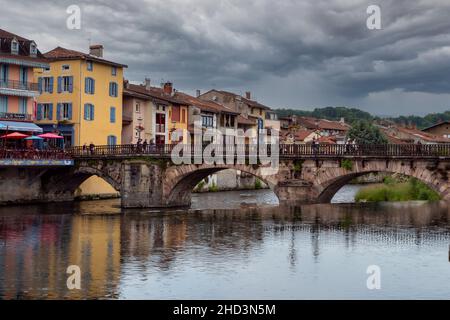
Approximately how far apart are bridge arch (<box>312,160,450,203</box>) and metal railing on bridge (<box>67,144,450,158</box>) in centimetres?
81

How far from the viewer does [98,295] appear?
88.3ft

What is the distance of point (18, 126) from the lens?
2680 inches

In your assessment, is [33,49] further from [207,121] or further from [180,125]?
[207,121]

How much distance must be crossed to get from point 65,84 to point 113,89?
20.3ft

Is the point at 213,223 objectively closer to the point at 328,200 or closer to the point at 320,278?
the point at 328,200

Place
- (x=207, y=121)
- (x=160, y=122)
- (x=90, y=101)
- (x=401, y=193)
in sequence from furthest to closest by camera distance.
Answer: (x=207, y=121), (x=160, y=122), (x=90, y=101), (x=401, y=193)

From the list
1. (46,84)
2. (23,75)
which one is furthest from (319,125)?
(23,75)

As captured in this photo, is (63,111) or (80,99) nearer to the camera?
(80,99)

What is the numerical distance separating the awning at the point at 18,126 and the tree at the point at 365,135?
65.2 m

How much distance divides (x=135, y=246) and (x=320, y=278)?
13130mm

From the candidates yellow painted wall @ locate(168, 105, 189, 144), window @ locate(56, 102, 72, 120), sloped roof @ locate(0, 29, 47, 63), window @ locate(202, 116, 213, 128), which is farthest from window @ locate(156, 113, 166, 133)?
sloped roof @ locate(0, 29, 47, 63)

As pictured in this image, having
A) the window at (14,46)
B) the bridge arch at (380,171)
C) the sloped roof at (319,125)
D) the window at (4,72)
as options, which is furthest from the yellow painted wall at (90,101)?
the sloped roof at (319,125)

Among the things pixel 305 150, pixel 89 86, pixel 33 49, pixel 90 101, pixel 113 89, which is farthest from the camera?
pixel 113 89
